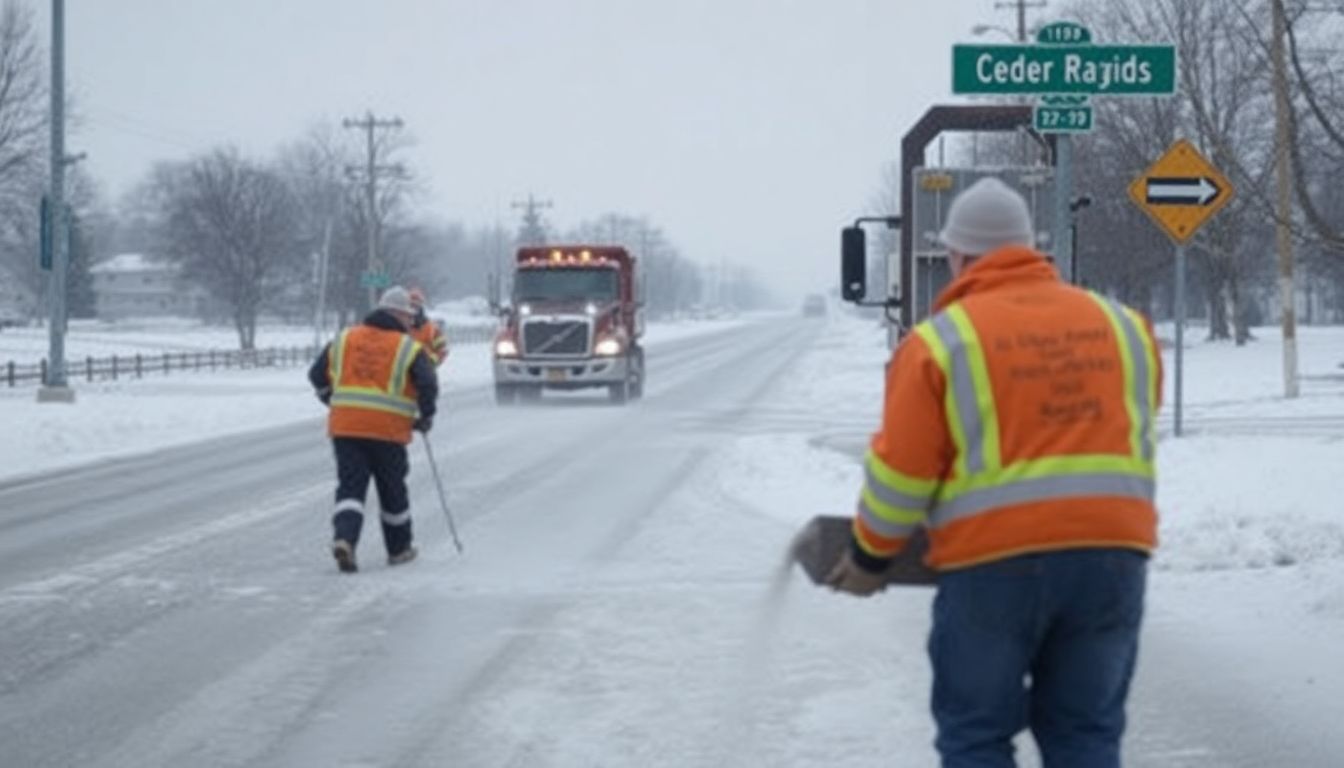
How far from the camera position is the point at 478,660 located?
8.51 metres

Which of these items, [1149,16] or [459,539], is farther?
[1149,16]

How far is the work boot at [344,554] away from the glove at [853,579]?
7.11 m

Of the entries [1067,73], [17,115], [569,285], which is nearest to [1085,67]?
[1067,73]

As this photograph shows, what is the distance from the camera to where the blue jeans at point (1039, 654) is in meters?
4.16

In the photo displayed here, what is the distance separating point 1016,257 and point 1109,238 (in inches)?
2047

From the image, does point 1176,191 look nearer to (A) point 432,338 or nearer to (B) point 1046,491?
(A) point 432,338

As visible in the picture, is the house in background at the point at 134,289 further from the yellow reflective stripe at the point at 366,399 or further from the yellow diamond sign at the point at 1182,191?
the yellow reflective stripe at the point at 366,399

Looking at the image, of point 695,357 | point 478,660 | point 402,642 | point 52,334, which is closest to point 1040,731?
point 478,660

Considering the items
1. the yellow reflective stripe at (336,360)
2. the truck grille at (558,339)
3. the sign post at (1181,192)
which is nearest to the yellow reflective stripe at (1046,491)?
the yellow reflective stripe at (336,360)

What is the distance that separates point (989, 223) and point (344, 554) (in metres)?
7.62

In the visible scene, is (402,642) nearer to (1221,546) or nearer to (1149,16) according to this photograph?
(1221,546)

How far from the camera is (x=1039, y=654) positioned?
4.32 metres

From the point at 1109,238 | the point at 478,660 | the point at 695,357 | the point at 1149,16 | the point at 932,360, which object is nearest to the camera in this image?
the point at 932,360

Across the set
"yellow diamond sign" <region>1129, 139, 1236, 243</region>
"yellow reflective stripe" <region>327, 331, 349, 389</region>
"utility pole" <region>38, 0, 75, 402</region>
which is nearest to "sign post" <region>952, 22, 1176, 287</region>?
"yellow reflective stripe" <region>327, 331, 349, 389</region>
